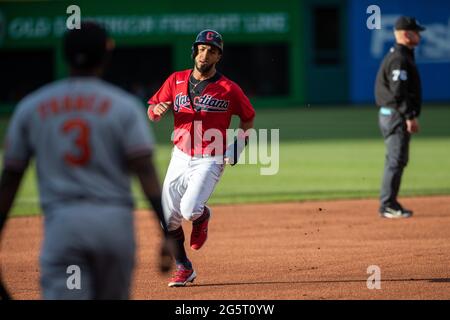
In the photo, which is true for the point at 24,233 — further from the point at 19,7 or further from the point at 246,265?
the point at 19,7

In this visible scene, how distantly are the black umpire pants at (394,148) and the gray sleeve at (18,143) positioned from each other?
811 centimetres

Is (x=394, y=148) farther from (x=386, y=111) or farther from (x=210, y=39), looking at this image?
(x=210, y=39)

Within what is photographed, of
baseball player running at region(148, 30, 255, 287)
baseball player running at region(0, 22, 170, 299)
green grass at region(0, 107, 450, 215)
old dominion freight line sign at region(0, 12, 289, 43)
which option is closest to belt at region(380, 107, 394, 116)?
green grass at region(0, 107, 450, 215)

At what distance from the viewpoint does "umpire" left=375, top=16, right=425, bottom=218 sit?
12297 mm

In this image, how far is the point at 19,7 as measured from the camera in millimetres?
36469

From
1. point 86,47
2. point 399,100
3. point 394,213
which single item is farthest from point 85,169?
point 394,213

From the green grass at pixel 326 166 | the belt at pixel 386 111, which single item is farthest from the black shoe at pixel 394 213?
the green grass at pixel 326 166

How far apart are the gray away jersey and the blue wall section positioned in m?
33.6

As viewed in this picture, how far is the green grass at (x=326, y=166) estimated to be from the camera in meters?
15.9

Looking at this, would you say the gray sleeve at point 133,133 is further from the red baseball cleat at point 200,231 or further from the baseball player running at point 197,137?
the red baseball cleat at point 200,231

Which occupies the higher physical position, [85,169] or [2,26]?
[2,26]

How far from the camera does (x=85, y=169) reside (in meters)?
4.81

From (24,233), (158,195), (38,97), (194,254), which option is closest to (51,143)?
(38,97)

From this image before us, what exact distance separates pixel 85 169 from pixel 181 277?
3.93 m
